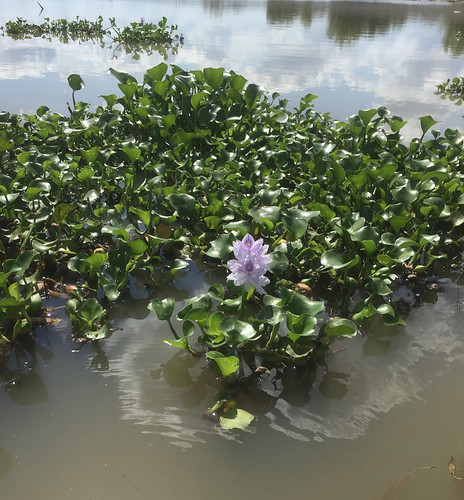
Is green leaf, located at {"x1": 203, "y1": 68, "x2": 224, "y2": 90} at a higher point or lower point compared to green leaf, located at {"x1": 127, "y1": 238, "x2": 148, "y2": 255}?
higher

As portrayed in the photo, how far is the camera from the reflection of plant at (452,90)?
6.05m

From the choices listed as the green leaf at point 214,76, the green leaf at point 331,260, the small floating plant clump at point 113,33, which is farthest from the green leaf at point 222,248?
the small floating plant clump at point 113,33

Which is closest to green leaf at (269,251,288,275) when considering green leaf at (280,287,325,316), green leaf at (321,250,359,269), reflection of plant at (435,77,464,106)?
green leaf at (321,250,359,269)

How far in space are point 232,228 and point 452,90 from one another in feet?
17.0

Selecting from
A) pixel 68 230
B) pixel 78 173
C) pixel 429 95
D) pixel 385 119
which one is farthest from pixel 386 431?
pixel 429 95

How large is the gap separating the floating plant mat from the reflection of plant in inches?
103

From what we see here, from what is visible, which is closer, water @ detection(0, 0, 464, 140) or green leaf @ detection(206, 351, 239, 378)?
green leaf @ detection(206, 351, 239, 378)

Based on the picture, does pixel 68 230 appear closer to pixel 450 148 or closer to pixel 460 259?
pixel 460 259

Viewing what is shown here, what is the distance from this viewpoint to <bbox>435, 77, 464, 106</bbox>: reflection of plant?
6.05 meters

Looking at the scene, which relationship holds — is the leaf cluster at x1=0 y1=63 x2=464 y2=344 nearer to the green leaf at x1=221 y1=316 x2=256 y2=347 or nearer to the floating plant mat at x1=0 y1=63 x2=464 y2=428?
the floating plant mat at x1=0 y1=63 x2=464 y2=428

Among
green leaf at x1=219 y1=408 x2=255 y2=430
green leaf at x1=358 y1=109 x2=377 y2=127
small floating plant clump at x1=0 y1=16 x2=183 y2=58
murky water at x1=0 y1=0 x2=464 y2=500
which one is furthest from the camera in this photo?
small floating plant clump at x1=0 y1=16 x2=183 y2=58

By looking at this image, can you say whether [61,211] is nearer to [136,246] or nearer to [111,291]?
[136,246]

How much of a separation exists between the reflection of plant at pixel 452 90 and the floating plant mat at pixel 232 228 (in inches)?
103

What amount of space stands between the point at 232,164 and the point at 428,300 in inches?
59.5
